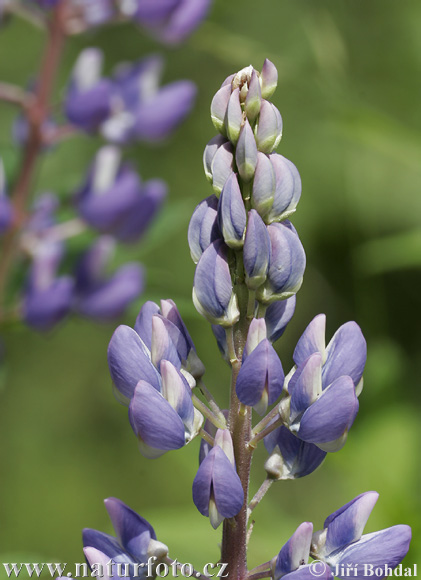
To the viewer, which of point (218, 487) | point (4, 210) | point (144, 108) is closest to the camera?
point (218, 487)

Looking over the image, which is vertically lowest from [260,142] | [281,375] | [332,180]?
[281,375]

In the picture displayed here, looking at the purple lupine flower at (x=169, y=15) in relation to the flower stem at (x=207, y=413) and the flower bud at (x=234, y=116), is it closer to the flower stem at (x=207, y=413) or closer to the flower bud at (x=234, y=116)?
the flower bud at (x=234, y=116)

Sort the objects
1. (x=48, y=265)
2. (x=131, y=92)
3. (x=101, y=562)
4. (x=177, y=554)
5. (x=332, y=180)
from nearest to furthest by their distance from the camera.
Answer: (x=101, y=562)
(x=177, y=554)
(x=48, y=265)
(x=131, y=92)
(x=332, y=180)

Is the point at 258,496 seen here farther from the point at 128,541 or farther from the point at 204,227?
the point at 204,227

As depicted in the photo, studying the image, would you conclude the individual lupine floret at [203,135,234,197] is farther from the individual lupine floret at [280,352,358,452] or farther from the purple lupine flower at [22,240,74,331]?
the purple lupine flower at [22,240,74,331]

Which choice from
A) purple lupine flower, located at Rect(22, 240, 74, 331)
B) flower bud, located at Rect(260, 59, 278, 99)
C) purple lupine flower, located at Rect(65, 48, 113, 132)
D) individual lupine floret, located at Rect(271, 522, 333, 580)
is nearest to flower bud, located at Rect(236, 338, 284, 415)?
individual lupine floret, located at Rect(271, 522, 333, 580)

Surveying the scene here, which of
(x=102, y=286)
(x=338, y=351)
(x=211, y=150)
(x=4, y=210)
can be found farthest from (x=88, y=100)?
(x=338, y=351)

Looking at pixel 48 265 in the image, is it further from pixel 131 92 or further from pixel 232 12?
pixel 232 12

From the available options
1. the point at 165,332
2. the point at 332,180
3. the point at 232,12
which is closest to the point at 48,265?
the point at 165,332
